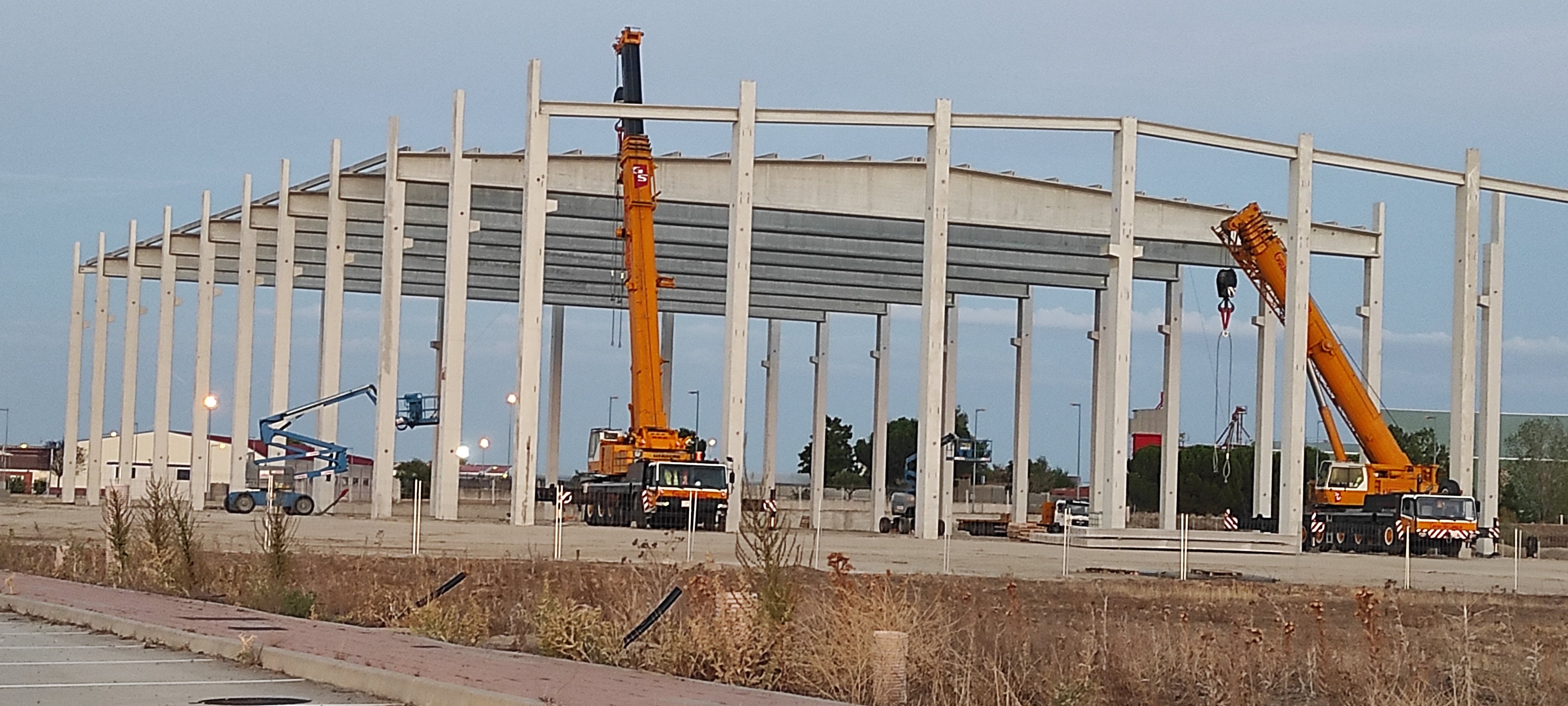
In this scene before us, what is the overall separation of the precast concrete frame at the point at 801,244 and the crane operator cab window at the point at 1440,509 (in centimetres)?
305

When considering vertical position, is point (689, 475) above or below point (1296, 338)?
below

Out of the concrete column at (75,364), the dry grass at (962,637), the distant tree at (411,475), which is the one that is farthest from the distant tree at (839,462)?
the dry grass at (962,637)

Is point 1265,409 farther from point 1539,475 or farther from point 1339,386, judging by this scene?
point 1539,475

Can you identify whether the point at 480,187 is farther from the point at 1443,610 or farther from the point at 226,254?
the point at 1443,610

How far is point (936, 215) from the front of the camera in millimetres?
45531

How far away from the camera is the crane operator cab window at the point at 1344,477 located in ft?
165

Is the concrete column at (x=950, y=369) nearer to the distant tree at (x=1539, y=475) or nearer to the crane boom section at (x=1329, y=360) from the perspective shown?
the crane boom section at (x=1329, y=360)

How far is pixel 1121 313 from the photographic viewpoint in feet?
149

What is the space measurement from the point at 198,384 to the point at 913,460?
94.4 ft

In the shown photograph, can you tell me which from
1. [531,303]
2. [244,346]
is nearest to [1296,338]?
[531,303]

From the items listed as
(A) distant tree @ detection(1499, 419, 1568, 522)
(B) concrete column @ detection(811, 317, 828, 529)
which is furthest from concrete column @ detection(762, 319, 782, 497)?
(A) distant tree @ detection(1499, 419, 1568, 522)

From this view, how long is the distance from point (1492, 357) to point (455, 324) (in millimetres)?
29119

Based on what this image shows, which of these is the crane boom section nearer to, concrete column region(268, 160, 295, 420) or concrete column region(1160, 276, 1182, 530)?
concrete column region(1160, 276, 1182, 530)

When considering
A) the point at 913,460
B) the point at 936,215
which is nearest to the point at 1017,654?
the point at 936,215
